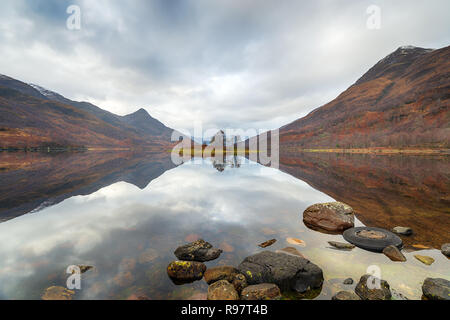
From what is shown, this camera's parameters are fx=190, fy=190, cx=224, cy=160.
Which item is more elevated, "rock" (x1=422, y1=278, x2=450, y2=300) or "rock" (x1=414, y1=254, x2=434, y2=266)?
"rock" (x1=422, y1=278, x2=450, y2=300)

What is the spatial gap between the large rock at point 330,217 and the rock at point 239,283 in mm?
5848

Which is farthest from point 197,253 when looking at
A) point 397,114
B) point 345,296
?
point 397,114

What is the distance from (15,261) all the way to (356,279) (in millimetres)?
10845

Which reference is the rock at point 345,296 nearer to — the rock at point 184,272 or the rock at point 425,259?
the rock at point 184,272

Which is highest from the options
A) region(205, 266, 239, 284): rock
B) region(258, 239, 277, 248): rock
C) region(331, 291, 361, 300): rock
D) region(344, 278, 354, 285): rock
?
region(331, 291, 361, 300): rock

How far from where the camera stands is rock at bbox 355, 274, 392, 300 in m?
4.46

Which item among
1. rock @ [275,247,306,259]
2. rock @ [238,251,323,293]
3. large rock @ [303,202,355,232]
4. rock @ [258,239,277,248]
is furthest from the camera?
large rock @ [303,202,355,232]

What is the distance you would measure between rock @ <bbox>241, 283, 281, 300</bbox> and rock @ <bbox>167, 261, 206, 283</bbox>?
1573 mm

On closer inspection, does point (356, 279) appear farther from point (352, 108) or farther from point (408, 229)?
point (352, 108)

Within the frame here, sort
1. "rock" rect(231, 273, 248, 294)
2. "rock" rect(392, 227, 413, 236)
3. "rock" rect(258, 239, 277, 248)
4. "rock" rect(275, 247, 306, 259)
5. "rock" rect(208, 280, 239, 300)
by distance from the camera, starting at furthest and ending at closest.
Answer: "rock" rect(392, 227, 413, 236)
"rock" rect(258, 239, 277, 248)
"rock" rect(275, 247, 306, 259)
"rock" rect(231, 273, 248, 294)
"rock" rect(208, 280, 239, 300)

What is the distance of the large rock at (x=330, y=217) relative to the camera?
29.9 feet

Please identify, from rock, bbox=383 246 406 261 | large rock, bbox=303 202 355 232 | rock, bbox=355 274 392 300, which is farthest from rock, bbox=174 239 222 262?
rock, bbox=383 246 406 261

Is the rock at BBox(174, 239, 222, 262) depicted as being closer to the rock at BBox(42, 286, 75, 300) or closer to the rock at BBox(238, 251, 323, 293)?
the rock at BBox(238, 251, 323, 293)
